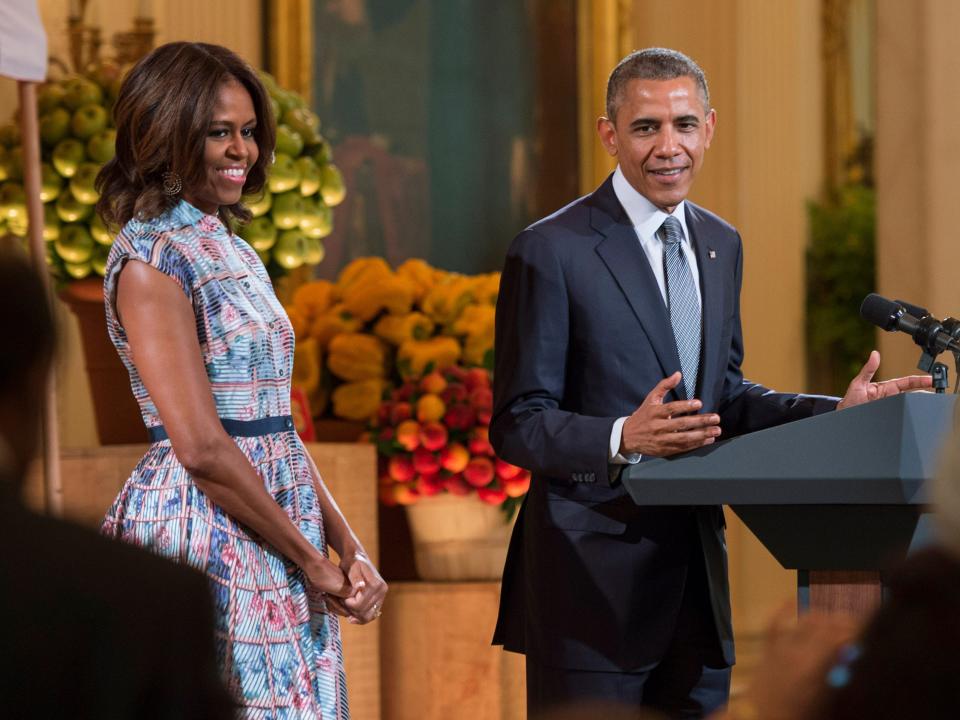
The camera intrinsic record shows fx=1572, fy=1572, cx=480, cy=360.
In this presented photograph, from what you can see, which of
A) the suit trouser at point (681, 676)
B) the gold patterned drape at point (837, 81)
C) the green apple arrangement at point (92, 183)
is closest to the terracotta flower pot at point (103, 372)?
the green apple arrangement at point (92, 183)

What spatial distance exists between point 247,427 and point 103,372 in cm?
134

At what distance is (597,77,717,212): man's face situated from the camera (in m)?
2.97

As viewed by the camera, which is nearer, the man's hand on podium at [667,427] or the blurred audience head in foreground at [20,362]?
the blurred audience head in foreground at [20,362]

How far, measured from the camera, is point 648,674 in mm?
2865

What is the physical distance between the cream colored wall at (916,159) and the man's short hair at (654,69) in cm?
217

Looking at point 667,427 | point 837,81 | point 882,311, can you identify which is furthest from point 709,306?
point 837,81

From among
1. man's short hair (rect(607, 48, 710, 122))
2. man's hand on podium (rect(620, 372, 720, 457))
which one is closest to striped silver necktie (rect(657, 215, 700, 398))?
man's short hair (rect(607, 48, 710, 122))

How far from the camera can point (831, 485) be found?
Answer: 2.28m

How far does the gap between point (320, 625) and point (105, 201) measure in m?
0.80

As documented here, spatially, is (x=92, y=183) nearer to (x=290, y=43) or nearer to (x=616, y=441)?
(x=616, y=441)

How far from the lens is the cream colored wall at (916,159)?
4961 millimetres

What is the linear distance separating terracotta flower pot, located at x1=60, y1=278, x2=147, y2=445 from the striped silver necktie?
1467mm

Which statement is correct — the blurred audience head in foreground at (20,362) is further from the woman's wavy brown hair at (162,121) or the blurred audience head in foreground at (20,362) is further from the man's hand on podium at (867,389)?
the man's hand on podium at (867,389)

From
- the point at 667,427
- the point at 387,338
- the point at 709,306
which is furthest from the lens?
the point at 387,338
